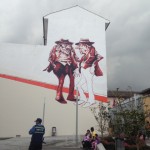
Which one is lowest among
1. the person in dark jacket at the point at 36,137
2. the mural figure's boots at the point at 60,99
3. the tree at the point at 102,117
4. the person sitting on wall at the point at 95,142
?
the person sitting on wall at the point at 95,142

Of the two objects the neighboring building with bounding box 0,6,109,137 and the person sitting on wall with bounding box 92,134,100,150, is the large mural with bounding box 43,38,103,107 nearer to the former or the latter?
the neighboring building with bounding box 0,6,109,137

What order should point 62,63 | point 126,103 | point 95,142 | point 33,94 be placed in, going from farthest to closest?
point 62,63 → point 33,94 → point 126,103 → point 95,142

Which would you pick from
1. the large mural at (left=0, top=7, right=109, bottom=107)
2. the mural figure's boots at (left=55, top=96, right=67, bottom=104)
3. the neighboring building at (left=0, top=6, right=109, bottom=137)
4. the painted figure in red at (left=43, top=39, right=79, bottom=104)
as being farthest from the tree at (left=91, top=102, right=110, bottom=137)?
the mural figure's boots at (left=55, top=96, right=67, bottom=104)

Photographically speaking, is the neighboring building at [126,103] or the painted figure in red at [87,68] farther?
the painted figure in red at [87,68]

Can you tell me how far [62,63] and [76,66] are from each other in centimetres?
163

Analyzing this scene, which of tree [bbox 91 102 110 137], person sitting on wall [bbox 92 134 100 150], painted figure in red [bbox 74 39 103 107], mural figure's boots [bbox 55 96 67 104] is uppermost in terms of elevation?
painted figure in red [bbox 74 39 103 107]

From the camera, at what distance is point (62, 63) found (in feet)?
113

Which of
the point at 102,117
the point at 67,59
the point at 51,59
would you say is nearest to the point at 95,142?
the point at 102,117

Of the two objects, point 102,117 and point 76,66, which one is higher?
point 76,66

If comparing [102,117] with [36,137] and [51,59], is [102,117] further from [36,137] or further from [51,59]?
[36,137]

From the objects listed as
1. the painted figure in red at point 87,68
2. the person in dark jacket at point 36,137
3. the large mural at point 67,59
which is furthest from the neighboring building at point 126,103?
the large mural at point 67,59

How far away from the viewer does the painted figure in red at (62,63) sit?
1326 inches

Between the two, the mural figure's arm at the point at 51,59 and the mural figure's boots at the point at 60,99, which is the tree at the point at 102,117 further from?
the mural figure's arm at the point at 51,59

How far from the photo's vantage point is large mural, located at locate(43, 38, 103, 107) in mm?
33812
